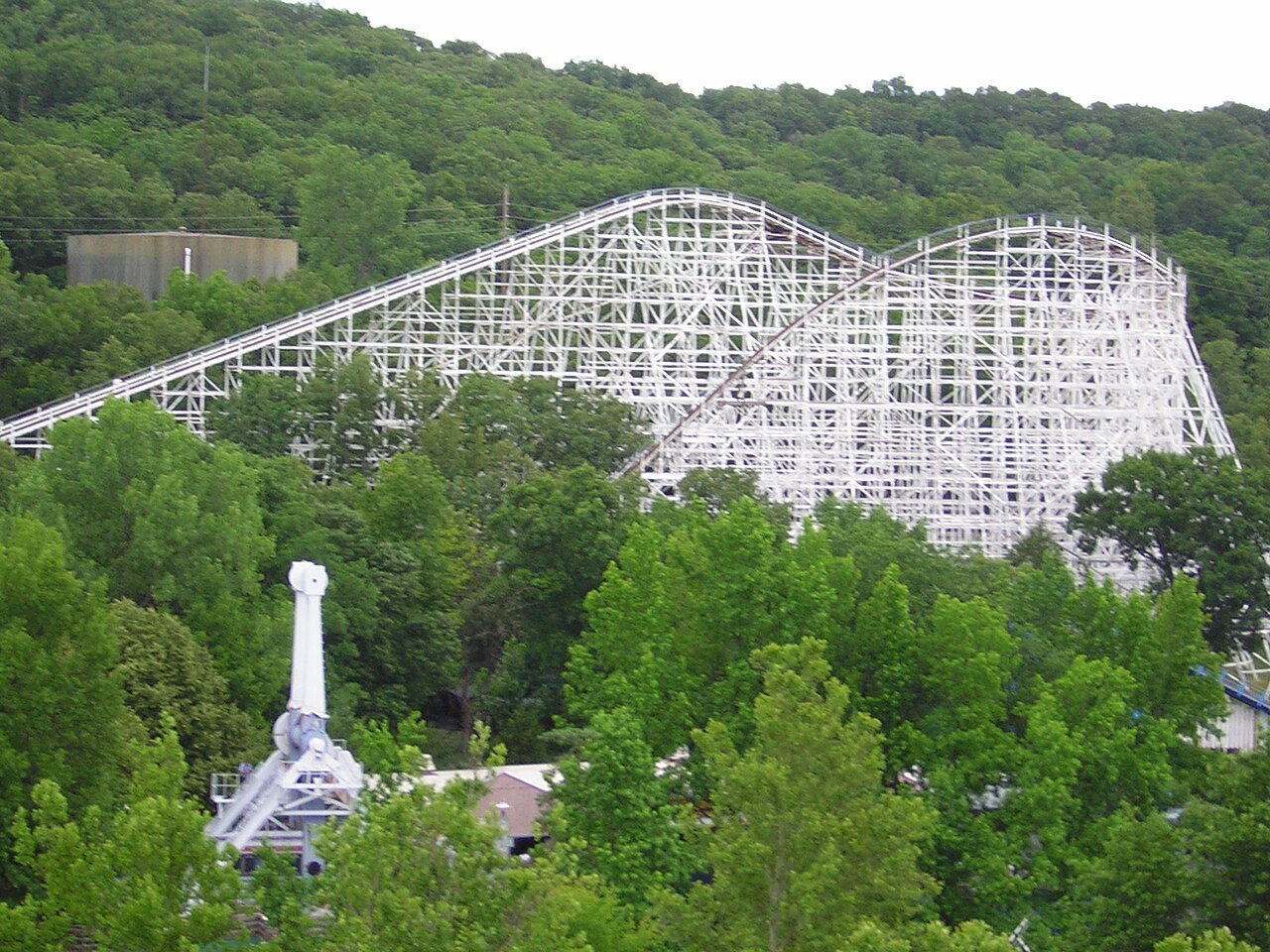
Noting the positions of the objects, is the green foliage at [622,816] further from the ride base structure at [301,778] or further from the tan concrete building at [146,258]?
the tan concrete building at [146,258]

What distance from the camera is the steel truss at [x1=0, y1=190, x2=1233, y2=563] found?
136 feet

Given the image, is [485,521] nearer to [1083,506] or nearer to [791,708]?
[1083,506]

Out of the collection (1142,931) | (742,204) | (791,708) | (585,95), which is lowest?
(1142,931)

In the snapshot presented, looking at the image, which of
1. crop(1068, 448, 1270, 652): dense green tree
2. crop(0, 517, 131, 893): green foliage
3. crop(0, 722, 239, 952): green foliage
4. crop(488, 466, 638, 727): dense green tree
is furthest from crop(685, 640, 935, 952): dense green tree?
crop(1068, 448, 1270, 652): dense green tree

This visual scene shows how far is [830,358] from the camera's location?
42469mm

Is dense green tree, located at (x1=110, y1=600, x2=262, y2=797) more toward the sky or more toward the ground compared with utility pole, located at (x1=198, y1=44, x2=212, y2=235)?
more toward the ground

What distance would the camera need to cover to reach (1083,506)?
39.7 meters

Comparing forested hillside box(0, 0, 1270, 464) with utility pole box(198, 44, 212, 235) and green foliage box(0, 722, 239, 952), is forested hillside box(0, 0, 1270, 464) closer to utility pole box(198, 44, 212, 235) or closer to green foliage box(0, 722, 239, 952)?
utility pole box(198, 44, 212, 235)

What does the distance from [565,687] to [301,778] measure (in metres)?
4.72

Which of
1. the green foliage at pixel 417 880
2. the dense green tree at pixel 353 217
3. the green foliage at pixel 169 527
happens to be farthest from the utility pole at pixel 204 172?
the green foliage at pixel 417 880

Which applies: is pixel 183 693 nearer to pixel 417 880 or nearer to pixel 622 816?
pixel 622 816

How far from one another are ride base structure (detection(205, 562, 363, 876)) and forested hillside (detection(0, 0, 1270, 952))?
491 mm

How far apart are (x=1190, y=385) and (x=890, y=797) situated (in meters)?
23.4

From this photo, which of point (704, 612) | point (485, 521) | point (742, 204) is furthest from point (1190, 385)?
point (704, 612)
